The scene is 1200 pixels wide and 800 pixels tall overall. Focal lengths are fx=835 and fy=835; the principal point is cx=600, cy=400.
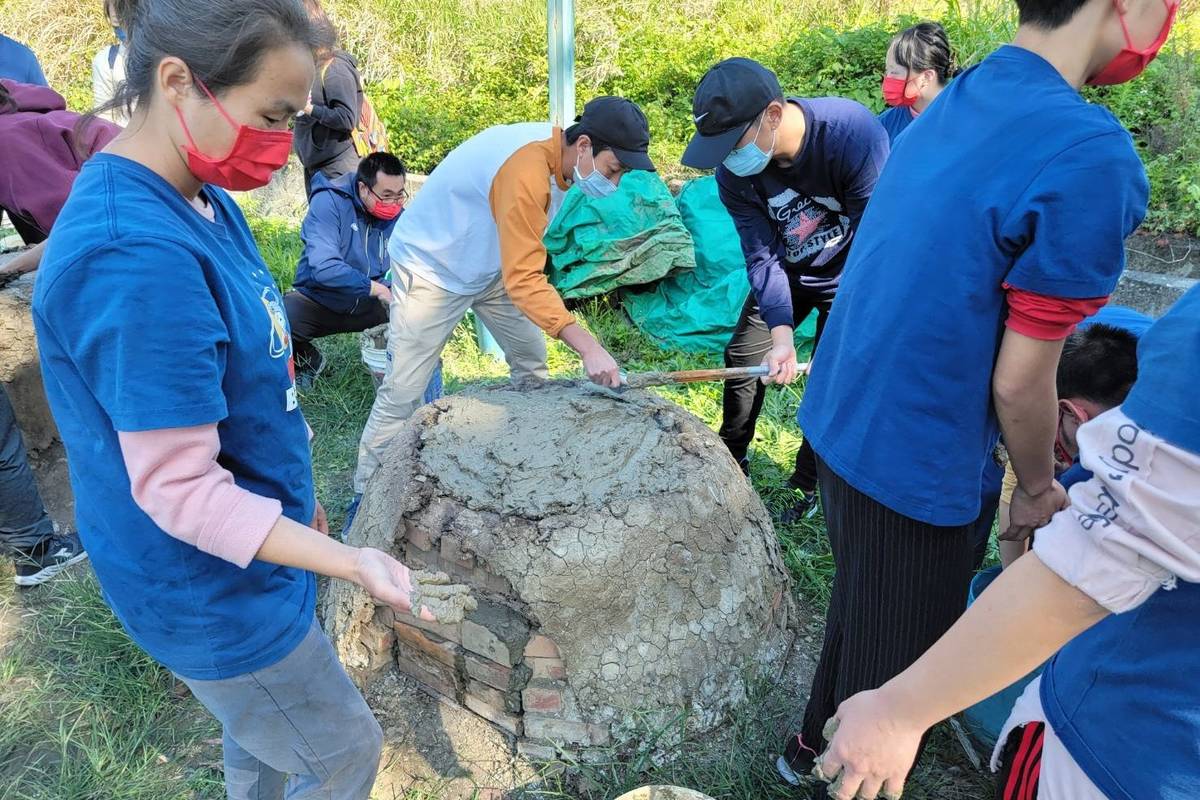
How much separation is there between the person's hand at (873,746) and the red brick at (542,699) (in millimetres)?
1278

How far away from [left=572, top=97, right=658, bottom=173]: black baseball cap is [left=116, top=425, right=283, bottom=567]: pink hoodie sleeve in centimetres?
191

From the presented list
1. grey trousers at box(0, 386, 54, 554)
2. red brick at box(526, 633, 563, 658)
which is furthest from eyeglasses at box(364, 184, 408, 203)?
red brick at box(526, 633, 563, 658)

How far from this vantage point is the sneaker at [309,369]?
4.46m

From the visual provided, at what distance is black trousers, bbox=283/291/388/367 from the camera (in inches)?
165

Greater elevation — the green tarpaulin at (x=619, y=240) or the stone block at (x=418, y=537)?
the stone block at (x=418, y=537)

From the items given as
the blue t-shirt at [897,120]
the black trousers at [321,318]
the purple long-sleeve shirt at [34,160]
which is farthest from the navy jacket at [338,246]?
the blue t-shirt at [897,120]

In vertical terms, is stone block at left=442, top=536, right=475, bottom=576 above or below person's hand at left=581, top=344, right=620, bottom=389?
below

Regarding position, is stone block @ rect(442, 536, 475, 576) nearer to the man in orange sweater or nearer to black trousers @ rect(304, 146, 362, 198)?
the man in orange sweater

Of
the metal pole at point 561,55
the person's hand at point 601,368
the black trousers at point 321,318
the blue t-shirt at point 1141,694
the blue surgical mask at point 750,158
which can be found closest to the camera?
the blue t-shirt at point 1141,694

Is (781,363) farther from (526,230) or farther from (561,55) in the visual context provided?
(561,55)

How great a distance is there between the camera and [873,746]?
1.00 metres

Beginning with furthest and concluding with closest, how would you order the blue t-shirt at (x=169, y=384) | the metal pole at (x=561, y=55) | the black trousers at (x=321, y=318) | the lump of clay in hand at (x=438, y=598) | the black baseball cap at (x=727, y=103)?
1. the metal pole at (x=561, y=55)
2. the black trousers at (x=321, y=318)
3. the black baseball cap at (x=727, y=103)
4. the lump of clay in hand at (x=438, y=598)
5. the blue t-shirt at (x=169, y=384)

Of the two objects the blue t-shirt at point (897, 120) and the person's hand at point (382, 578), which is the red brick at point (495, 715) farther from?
the blue t-shirt at point (897, 120)

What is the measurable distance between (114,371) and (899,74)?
10.8ft
